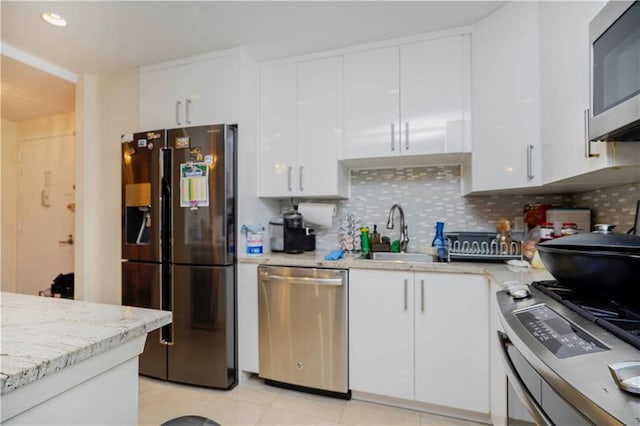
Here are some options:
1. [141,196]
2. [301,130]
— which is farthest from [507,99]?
[141,196]

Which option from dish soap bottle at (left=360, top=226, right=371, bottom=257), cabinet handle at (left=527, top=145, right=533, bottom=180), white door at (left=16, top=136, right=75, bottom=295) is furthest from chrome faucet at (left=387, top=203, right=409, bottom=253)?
white door at (left=16, top=136, right=75, bottom=295)

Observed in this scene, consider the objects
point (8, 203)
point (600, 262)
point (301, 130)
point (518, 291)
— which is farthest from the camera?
point (8, 203)

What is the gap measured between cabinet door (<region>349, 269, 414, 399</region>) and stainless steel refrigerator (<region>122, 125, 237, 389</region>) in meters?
0.86

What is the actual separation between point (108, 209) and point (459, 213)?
9.57ft

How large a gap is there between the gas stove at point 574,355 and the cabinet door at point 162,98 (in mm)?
2431

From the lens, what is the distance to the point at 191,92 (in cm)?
232

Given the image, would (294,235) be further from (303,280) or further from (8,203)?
(8,203)

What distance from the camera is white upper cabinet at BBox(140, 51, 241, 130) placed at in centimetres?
222

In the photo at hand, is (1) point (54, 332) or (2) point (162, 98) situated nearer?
(1) point (54, 332)

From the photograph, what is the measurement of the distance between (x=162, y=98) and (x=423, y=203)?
2.23 m

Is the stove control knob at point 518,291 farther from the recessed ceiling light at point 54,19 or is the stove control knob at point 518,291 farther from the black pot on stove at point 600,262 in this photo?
the recessed ceiling light at point 54,19

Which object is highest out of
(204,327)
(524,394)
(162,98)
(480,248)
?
(162,98)

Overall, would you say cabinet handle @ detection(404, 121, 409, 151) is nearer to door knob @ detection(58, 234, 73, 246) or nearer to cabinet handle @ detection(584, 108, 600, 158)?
cabinet handle @ detection(584, 108, 600, 158)

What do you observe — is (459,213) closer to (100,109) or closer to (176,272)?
(176,272)
